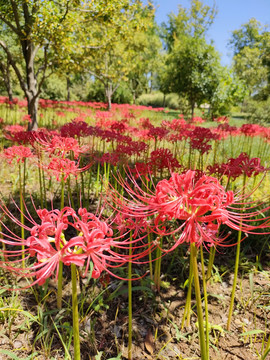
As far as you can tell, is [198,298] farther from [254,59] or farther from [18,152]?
[254,59]

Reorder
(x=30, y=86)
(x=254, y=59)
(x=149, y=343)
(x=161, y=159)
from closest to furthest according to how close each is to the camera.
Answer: (x=149, y=343) < (x=161, y=159) < (x=30, y=86) < (x=254, y=59)

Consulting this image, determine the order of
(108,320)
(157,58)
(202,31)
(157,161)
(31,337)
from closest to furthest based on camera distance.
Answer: (31,337), (108,320), (157,161), (202,31), (157,58)

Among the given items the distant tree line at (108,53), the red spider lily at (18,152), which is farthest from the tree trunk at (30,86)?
the red spider lily at (18,152)

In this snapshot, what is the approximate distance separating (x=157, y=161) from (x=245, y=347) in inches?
55.8

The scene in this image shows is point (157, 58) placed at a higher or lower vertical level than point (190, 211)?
higher

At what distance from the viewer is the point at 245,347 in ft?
5.52

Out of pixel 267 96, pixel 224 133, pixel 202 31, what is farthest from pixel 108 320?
pixel 267 96

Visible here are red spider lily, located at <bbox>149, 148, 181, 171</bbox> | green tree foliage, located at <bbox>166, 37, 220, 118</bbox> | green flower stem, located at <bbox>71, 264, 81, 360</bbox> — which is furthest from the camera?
green tree foliage, located at <bbox>166, 37, 220, 118</bbox>

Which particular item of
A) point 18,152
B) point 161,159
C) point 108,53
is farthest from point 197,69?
point 18,152

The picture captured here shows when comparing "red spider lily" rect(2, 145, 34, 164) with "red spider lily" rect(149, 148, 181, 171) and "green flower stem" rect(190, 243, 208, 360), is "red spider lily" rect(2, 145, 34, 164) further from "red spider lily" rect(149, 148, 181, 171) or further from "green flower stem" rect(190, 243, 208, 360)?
"green flower stem" rect(190, 243, 208, 360)

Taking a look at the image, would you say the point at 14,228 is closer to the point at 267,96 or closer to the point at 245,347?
the point at 245,347

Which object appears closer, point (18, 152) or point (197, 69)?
point (18, 152)

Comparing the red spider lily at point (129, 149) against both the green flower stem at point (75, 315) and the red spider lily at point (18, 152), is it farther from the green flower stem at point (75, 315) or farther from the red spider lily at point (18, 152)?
the green flower stem at point (75, 315)

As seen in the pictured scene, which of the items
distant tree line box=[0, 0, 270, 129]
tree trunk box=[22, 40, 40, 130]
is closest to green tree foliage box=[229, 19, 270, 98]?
distant tree line box=[0, 0, 270, 129]
